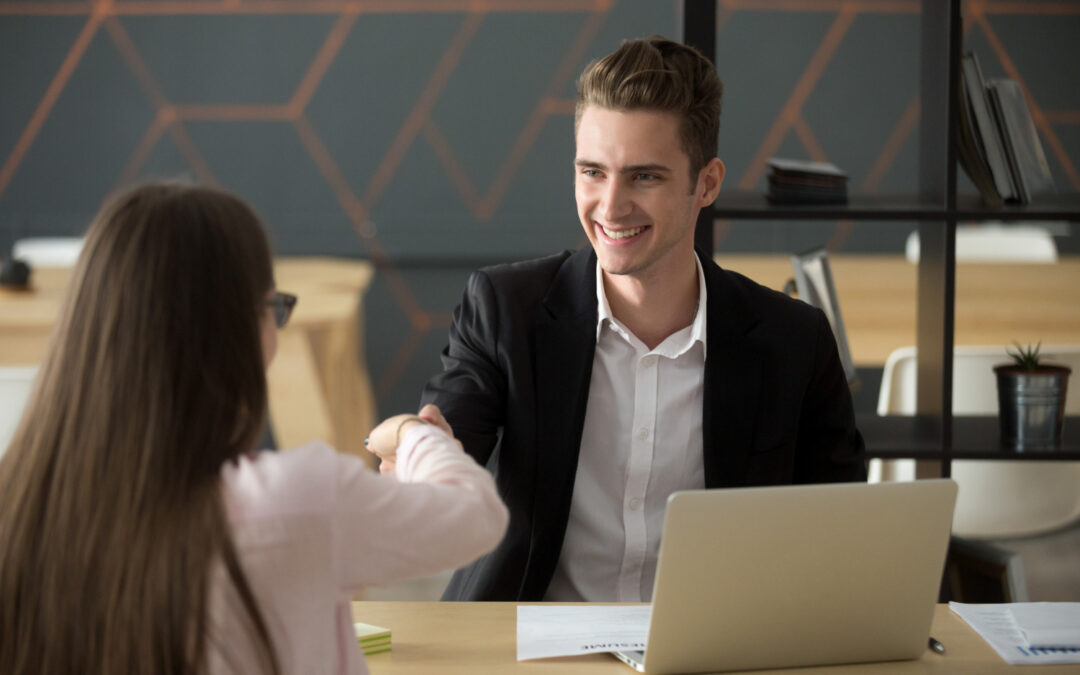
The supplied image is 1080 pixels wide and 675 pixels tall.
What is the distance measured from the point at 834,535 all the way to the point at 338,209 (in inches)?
136

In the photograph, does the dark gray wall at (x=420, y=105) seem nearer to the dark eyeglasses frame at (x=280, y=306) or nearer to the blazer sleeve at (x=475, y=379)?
the blazer sleeve at (x=475, y=379)

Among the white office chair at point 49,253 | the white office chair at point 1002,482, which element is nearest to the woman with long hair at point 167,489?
the white office chair at point 1002,482

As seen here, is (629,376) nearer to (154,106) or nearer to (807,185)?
(807,185)

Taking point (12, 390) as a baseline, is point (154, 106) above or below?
above

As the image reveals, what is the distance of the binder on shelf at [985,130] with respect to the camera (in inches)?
86.4

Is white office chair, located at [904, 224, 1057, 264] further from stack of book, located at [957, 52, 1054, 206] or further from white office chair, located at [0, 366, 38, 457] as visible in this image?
white office chair, located at [0, 366, 38, 457]

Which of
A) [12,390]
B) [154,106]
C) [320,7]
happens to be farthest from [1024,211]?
[154,106]

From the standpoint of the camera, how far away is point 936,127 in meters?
2.23

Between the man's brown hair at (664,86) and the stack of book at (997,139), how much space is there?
2.13ft

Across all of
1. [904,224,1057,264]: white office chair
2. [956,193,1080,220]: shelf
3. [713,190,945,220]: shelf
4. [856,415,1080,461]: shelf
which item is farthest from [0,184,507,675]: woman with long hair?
[904,224,1057,264]: white office chair

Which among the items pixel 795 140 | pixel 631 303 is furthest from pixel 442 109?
pixel 631 303

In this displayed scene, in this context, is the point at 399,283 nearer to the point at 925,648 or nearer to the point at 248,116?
the point at 248,116

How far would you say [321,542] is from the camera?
976 millimetres

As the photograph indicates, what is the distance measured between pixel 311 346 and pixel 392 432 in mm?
2452
